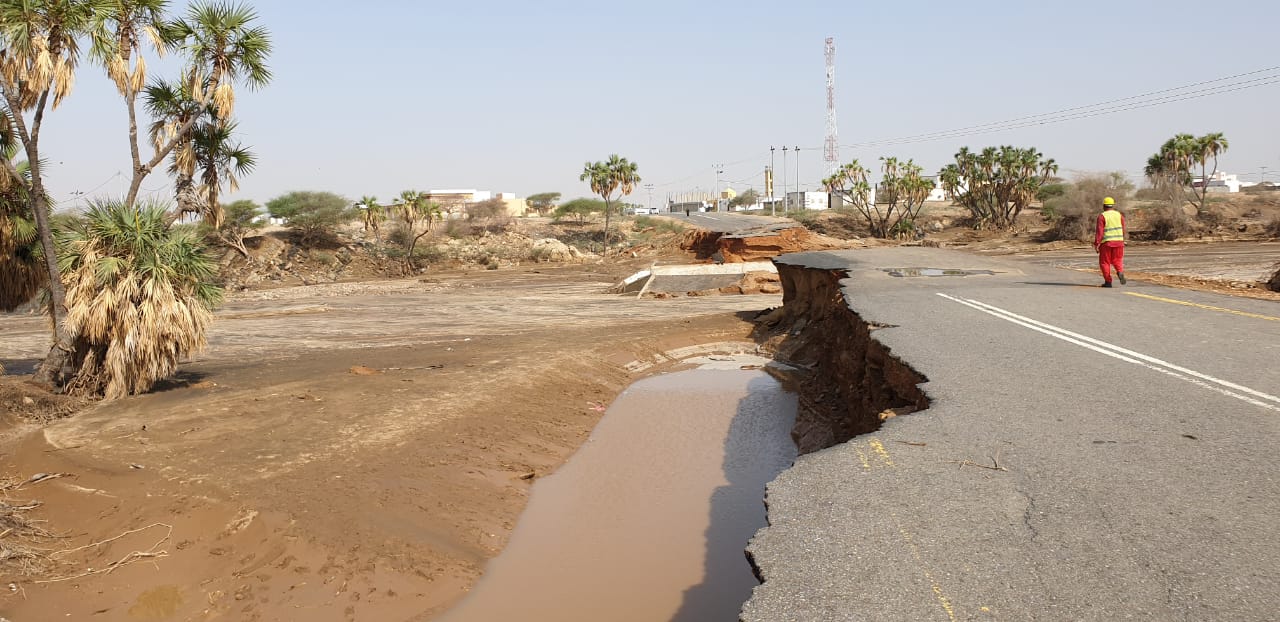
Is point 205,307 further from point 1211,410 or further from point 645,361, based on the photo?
point 1211,410

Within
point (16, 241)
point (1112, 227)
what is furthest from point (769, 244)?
point (16, 241)

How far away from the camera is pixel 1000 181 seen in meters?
59.4

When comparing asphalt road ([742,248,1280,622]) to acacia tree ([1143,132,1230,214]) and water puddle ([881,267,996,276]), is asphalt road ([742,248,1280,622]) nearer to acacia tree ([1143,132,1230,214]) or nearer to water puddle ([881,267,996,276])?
water puddle ([881,267,996,276])

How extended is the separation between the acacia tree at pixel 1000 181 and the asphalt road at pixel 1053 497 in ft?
173

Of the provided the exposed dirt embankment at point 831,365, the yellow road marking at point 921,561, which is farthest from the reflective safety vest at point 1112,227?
the yellow road marking at point 921,561

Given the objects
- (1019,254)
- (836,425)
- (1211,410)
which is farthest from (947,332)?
(1019,254)

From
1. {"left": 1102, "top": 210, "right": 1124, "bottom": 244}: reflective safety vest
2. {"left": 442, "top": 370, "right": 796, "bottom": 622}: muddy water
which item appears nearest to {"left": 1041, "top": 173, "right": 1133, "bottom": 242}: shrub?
{"left": 1102, "top": 210, "right": 1124, "bottom": 244}: reflective safety vest

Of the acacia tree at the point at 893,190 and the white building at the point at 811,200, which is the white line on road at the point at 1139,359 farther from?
the white building at the point at 811,200

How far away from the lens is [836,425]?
1140 cm

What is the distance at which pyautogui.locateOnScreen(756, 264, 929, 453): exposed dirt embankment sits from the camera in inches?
366

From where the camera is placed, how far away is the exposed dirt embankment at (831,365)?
9305 mm

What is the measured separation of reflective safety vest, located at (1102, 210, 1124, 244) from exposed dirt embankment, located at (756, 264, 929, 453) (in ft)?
14.2

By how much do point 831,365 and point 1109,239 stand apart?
5016 mm

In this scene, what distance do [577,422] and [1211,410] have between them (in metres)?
8.63
